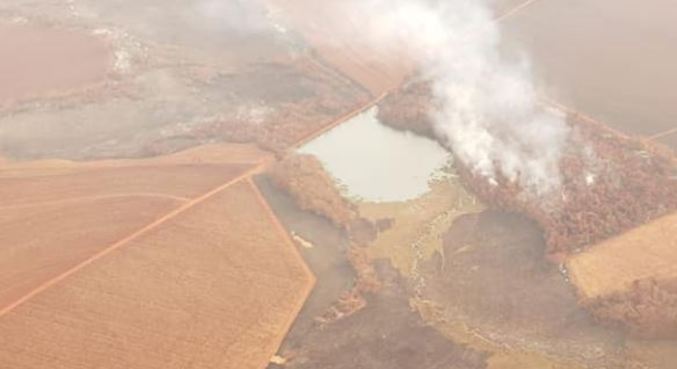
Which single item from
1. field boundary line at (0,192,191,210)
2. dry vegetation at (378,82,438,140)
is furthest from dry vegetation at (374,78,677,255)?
field boundary line at (0,192,191,210)

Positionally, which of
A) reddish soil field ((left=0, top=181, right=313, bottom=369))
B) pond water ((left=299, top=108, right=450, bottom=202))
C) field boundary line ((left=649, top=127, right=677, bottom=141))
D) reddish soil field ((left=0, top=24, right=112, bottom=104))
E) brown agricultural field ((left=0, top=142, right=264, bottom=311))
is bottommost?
reddish soil field ((left=0, top=181, right=313, bottom=369))

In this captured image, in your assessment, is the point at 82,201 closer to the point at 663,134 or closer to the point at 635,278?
the point at 635,278

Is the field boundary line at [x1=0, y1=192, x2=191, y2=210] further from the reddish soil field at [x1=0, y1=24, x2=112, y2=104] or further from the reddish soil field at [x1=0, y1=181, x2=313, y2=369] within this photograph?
the reddish soil field at [x1=0, y1=24, x2=112, y2=104]

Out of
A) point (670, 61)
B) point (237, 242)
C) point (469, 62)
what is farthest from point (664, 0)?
point (237, 242)

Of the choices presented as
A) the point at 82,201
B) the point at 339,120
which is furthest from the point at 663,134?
the point at 82,201

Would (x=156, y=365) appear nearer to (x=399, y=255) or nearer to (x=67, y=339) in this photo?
(x=67, y=339)

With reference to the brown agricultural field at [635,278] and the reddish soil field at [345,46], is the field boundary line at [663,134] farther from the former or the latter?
the reddish soil field at [345,46]
